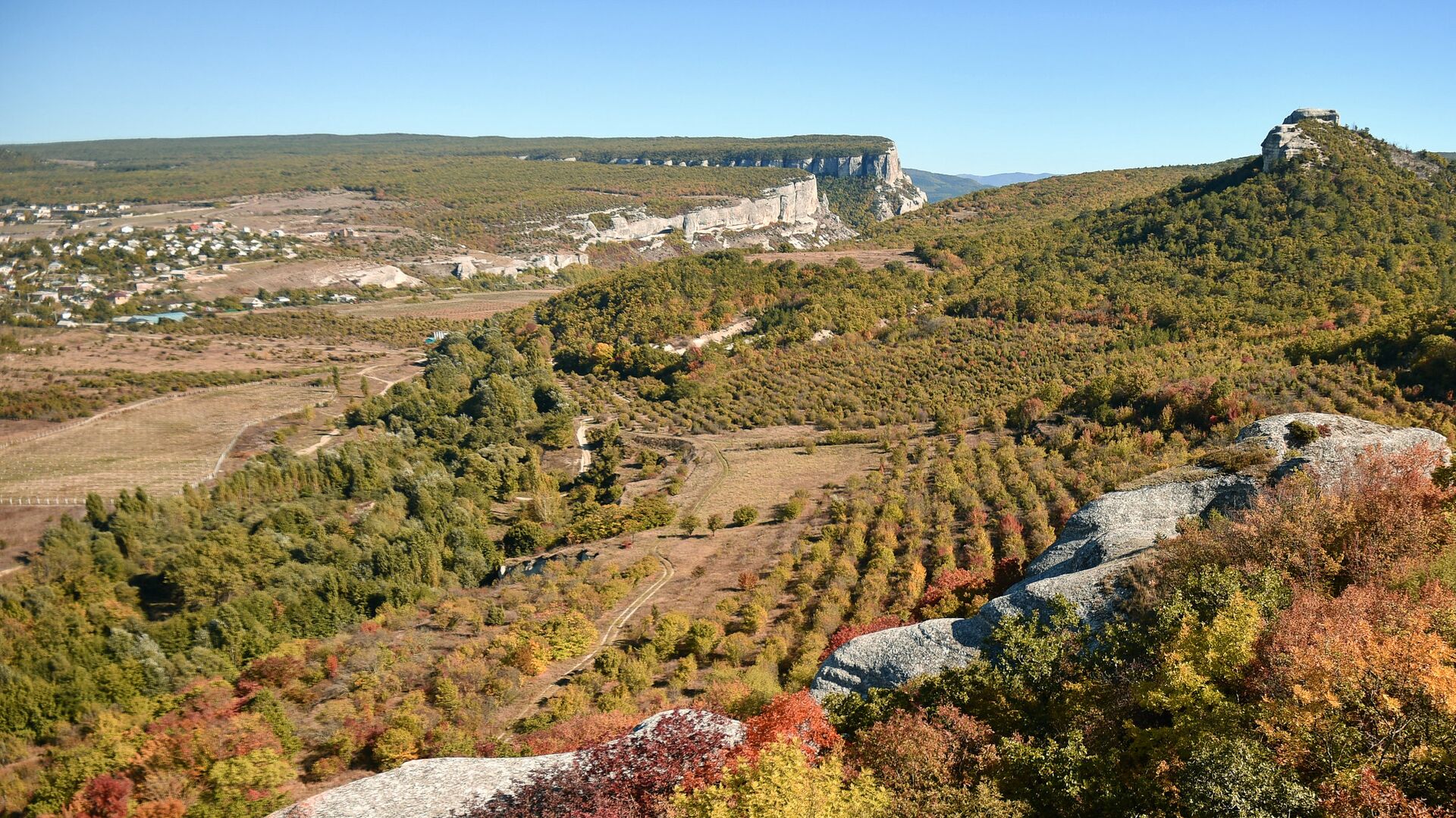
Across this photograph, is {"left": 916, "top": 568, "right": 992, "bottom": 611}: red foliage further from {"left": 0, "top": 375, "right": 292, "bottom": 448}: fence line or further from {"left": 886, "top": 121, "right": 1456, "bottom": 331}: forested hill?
{"left": 0, "top": 375, "right": 292, "bottom": 448}: fence line

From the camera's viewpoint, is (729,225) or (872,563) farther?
(729,225)

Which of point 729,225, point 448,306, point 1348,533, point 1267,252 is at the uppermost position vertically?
point 729,225

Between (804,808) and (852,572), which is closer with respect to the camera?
(804,808)

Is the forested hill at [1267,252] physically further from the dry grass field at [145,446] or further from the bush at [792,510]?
the dry grass field at [145,446]

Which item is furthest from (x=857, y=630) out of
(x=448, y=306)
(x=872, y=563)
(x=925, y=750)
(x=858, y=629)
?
(x=448, y=306)

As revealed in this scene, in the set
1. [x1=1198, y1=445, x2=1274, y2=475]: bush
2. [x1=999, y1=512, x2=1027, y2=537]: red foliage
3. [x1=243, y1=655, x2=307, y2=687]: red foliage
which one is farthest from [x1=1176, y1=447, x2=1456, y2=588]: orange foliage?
[x1=243, y1=655, x2=307, y2=687]: red foliage

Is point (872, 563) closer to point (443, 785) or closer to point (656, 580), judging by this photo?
point (656, 580)

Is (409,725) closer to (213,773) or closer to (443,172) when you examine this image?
(213,773)

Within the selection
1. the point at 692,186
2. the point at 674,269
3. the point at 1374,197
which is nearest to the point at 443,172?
the point at 692,186
